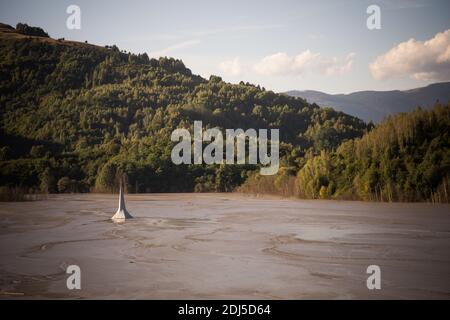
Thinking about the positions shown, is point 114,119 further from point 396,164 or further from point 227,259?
point 227,259

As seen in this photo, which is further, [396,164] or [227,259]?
[396,164]

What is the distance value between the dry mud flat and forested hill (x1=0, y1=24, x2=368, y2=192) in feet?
174

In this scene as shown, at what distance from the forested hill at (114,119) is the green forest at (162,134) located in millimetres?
253

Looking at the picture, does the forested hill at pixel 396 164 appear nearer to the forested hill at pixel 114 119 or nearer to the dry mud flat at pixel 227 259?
the dry mud flat at pixel 227 259

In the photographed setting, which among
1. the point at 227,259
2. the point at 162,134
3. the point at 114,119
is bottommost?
the point at 227,259

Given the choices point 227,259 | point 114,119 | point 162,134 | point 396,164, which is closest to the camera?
point 227,259

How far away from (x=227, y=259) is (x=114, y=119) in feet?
414

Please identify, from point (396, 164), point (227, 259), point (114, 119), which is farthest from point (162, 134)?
point (227, 259)

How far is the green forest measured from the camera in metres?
50.8

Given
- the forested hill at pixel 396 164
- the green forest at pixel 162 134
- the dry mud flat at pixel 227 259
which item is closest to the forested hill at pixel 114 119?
the green forest at pixel 162 134

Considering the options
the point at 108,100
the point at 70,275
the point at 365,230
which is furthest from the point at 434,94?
the point at 70,275

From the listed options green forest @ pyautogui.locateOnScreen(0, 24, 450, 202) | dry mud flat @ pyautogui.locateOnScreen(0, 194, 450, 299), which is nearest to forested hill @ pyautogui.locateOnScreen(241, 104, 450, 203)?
green forest @ pyautogui.locateOnScreen(0, 24, 450, 202)

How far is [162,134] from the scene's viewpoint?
386 feet

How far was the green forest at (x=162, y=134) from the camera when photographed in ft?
167
